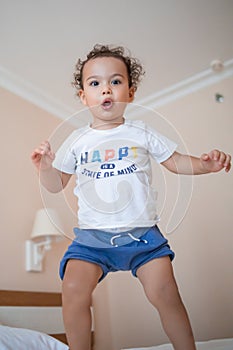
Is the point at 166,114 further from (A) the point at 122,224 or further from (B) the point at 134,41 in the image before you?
(A) the point at 122,224

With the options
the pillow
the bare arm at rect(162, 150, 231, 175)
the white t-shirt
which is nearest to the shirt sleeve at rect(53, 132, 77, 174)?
the white t-shirt

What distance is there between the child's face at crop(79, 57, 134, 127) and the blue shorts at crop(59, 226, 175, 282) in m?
0.29

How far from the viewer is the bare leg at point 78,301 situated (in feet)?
2.80

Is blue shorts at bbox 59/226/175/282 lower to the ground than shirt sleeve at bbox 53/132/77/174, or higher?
lower

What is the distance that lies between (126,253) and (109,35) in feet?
4.34

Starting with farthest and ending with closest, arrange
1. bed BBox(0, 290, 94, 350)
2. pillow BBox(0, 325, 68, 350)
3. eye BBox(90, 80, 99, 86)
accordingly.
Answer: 1. bed BBox(0, 290, 94, 350)
2. pillow BBox(0, 325, 68, 350)
3. eye BBox(90, 80, 99, 86)

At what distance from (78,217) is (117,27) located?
1.22 m

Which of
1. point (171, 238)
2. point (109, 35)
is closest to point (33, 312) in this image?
point (171, 238)

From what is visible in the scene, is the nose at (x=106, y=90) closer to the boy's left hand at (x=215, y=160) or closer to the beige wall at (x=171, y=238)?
the boy's left hand at (x=215, y=160)

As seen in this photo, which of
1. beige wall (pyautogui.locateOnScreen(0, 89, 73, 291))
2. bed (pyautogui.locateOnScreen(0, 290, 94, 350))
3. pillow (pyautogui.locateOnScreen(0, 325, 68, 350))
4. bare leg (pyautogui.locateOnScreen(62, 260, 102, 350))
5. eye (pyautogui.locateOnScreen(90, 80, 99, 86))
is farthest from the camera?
beige wall (pyautogui.locateOnScreen(0, 89, 73, 291))

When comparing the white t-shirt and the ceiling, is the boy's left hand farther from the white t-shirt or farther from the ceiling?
the ceiling

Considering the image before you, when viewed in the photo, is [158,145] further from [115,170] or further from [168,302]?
[168,302]

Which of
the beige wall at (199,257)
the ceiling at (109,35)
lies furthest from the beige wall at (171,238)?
the ceiling at (109,35)

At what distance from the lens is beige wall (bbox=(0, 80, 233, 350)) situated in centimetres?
190
